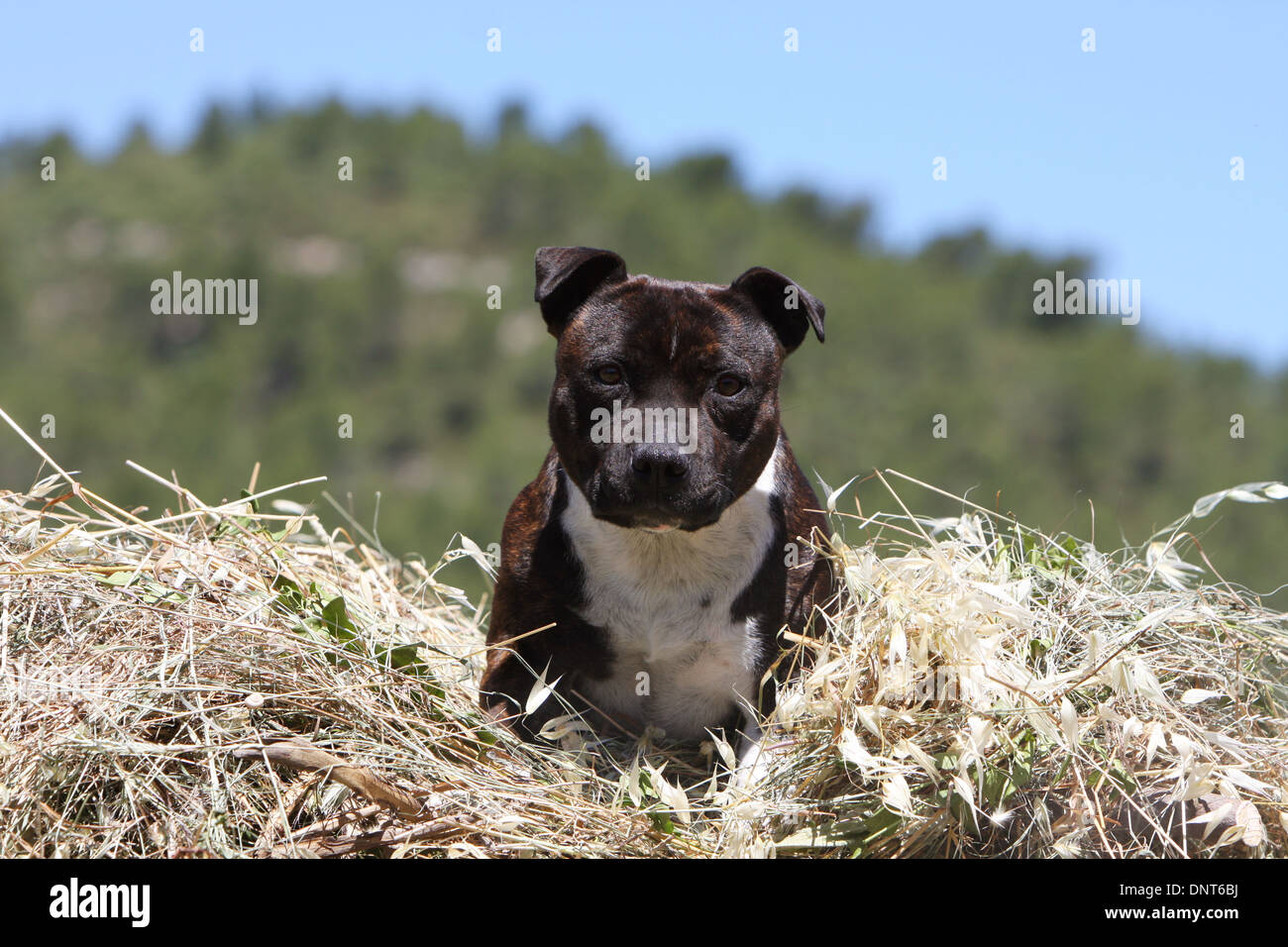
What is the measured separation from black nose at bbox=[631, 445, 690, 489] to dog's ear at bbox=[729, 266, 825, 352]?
2.42 feet

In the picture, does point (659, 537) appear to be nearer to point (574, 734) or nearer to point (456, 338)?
point (574, 734)

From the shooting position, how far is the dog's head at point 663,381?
3908 mm

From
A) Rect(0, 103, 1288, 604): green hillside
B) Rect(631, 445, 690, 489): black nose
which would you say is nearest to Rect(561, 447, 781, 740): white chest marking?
Rect(631, 445, 690, 489): black nose

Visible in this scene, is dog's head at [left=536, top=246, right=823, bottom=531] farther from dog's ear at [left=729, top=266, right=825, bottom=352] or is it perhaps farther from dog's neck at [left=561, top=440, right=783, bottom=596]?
dog's neck at [left=561, top=440, right=783, bottom=596]

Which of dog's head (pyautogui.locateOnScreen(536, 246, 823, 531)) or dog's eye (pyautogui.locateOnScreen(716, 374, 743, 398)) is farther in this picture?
dog's eye (pyautogui.locateOnScreen(716, 374, 743, 398))

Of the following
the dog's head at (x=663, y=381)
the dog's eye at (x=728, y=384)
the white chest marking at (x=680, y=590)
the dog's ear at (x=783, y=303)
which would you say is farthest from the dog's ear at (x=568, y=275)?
the white chest marking at (x=680, y=590)

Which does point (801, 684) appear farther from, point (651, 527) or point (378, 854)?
point (378, 854)

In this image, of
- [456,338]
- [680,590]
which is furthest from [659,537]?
[456,338]

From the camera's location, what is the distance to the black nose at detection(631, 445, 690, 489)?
12.6ft

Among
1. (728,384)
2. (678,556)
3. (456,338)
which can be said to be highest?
(728,384)

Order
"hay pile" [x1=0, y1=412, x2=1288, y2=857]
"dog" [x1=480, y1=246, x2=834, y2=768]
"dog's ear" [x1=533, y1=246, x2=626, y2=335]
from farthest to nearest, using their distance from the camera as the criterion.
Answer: "dog's ear" [x1=533, y1=246, x2=626, y2=335] → "dog" [x1=480, y1=246, x2=834, y2=768] → "hay pile" [x1=0, y1=412, x2=1288, y2=857]

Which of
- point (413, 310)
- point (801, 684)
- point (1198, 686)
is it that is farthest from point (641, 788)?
point (413, 310)

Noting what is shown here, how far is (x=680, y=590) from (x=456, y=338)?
6173 centimetres

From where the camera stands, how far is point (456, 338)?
64.8 meters
